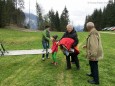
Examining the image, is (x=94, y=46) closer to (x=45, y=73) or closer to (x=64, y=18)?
(x=45, y=73)

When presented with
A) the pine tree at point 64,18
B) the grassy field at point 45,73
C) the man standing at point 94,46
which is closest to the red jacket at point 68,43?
the grassy field at point 45,73

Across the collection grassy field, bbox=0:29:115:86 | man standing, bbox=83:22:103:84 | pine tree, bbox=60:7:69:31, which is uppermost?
pine tree, bbox=60:7:69:31

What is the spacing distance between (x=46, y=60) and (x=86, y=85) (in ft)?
14.9

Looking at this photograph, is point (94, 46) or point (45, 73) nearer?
point (94, 46)

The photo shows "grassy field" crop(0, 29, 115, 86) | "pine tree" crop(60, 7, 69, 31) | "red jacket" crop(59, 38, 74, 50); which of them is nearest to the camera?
"grassy field" crop(0, 29, 115, 86)

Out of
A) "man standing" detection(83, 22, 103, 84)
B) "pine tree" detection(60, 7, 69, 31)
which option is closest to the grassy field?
"man standing" detection(83, 22, 103, 84)

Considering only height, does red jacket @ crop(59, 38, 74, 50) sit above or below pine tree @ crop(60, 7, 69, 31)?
below

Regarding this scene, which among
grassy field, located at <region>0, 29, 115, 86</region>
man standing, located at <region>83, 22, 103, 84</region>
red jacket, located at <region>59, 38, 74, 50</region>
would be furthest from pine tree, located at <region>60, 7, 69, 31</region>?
man standing, located at <region>83, 22, 103, 84</region>

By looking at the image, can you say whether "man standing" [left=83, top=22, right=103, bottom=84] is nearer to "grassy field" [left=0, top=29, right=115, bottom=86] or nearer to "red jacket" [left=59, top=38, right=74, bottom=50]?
"grassy field" [left=0, top=29, right=115, bottom=86]

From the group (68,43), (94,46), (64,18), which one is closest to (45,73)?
(68,43)

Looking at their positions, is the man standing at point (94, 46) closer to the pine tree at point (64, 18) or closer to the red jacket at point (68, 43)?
the red jacket at point (68, 43)

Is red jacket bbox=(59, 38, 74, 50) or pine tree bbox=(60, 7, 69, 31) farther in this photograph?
pine tree bbox=(60, 7, 69, 31)

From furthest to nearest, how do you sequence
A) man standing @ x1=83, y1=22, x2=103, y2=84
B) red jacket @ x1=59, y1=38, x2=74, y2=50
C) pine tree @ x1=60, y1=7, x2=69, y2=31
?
pine tree @ x1=60, y1=7, x2=69, y2=31 → red jacket @ x1=59, y1=38, x2=74, y2=50 → man standing @ x1=83, y1=22, x2=103, y2=84

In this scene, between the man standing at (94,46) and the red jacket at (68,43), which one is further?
the red jacket at (68,43)
